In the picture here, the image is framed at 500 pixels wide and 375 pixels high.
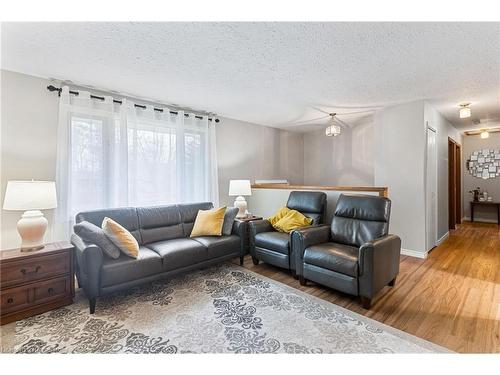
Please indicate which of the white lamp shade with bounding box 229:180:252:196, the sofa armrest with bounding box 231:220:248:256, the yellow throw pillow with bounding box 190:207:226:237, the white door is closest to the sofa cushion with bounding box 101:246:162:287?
the yellow throw pillow with bounding box 190:207:226:237

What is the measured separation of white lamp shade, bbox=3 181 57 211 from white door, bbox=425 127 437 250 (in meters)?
4.68

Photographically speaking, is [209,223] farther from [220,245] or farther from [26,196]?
[26,196]

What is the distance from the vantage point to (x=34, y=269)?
2115 mm

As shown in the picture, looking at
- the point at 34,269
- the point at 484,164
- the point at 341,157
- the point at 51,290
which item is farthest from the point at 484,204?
the point at 34,269

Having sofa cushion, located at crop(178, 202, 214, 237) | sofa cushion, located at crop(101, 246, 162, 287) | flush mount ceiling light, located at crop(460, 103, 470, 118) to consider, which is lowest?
sofa cushion, located at crop(101, 246, 162, 287)

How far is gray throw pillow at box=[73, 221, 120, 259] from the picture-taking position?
226 centimetres

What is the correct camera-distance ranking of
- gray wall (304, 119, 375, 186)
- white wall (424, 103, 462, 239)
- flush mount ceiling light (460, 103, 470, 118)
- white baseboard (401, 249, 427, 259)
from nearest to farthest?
white baseboard (401, 249, 427, 259), flush mount ceiling light (460, 103, 470, 118), white wall (424, 103, 462, 239), gray wall (304, 119, 375, 186)

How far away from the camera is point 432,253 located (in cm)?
375

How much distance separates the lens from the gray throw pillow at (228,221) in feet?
10.8

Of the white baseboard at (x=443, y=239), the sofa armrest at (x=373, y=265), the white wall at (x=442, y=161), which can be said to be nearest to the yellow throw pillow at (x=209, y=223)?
the sofa armrest at (x=373, y=265)

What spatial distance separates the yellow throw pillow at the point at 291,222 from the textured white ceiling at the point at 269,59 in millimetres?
1668

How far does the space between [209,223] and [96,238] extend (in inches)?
51.0

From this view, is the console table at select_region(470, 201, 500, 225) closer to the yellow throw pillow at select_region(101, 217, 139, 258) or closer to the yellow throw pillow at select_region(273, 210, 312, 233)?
the yellow throw pillow at select_region(273, 210, 312, 233)
